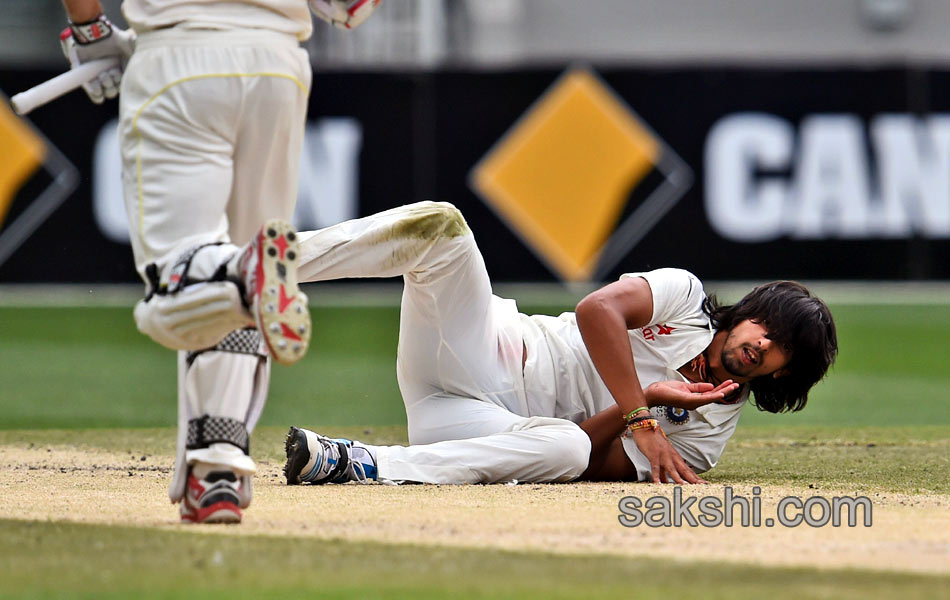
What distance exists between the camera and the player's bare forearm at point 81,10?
3.83m

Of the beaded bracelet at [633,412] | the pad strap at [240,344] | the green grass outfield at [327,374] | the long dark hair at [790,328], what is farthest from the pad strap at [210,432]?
the green grass outfield at [327,374]

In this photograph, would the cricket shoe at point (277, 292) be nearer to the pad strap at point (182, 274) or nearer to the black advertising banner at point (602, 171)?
the pad strap at point (182, 274)

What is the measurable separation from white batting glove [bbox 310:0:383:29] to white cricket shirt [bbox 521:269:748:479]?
136cm

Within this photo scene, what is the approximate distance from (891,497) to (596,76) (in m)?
9.24

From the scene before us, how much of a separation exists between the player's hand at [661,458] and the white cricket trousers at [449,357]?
19 cm

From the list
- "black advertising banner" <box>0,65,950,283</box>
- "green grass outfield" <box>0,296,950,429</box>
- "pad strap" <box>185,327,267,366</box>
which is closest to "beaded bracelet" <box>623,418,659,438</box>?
"pad strap" <box>185,327,267,366</box>

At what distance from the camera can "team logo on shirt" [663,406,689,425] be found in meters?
4.79

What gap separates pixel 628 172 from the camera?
1287 cm

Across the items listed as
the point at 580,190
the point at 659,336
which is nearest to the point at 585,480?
the point at 659,336

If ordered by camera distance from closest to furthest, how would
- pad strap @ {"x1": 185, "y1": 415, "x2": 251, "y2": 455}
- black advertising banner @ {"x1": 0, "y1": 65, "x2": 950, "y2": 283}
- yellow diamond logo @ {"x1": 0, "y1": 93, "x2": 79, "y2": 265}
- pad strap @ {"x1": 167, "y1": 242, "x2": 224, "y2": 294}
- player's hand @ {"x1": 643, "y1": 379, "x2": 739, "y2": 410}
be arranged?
pad strap @ {"x1": 167, "y1": 242, "x2": 224, "y2": 294} < pad strap @ {"x1": 185, "y1": 415, "x2": 251, "y2": 455} < player's hand @ {"x1": 643, "y1": 379, "x2": 739, "y2": 410} < yellow diamond logo @ {"x1": 0, "y1": 93, "x2": 79, "y2": 265} < black advertising banner @ {"x1": 0, "y1": 65, "x2": 950, "y2": 283}

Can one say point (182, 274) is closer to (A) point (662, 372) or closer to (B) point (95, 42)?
(B) point (95, 42)

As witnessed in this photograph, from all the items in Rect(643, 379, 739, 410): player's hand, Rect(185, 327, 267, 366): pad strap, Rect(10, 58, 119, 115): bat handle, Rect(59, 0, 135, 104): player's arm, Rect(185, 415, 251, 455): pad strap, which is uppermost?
Rect(59, 0, 135, 104): player's arm

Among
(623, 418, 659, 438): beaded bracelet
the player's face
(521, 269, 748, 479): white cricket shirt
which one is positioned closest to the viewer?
(623, 418, 659, 438): beaded bracelet

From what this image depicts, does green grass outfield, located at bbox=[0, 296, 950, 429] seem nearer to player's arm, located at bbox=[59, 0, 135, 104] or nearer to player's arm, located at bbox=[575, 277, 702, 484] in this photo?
player's arm, located at bbox=[575, 277, 702, 484]
